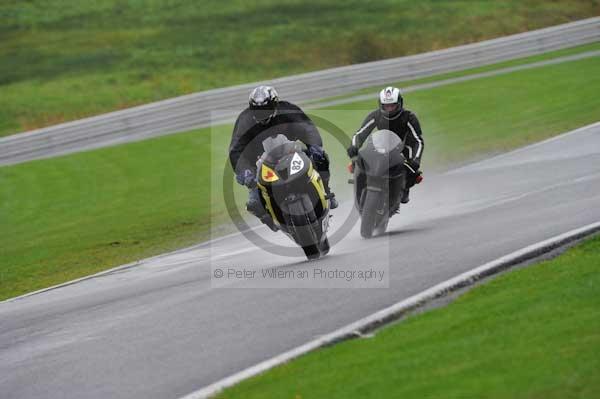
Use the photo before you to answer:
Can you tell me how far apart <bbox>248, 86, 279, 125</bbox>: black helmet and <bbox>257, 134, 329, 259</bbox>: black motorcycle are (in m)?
0.53

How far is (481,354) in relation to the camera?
21.3 ft

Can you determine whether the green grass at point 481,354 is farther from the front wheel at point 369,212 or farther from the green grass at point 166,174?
the green grass at point 166,174

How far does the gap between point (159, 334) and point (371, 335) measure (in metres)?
2.25

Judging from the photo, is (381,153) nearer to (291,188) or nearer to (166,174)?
(291,188)

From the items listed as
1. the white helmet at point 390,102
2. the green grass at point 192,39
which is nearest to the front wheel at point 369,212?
the white helmet at point 390,102

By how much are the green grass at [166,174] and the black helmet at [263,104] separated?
4990 millimetres

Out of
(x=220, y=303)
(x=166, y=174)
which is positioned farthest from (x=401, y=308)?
(x=166, y=174)

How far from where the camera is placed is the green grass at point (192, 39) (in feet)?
118

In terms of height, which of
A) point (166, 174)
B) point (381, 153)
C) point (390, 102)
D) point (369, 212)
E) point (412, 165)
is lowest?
point (369, 212)

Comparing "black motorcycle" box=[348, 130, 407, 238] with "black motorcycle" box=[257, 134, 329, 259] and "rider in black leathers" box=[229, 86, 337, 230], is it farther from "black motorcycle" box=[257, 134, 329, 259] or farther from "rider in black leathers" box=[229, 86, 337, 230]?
"black motorcycle" box=[257, 134, 329, 259]

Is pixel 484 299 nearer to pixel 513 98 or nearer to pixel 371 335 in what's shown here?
pixel 371 335

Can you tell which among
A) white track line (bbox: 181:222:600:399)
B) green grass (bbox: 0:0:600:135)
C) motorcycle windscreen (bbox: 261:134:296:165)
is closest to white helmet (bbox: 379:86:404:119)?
motorcycle windscreen (bbox: 261:134:296:165)

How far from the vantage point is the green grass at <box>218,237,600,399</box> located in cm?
588

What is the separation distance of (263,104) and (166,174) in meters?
12.3
